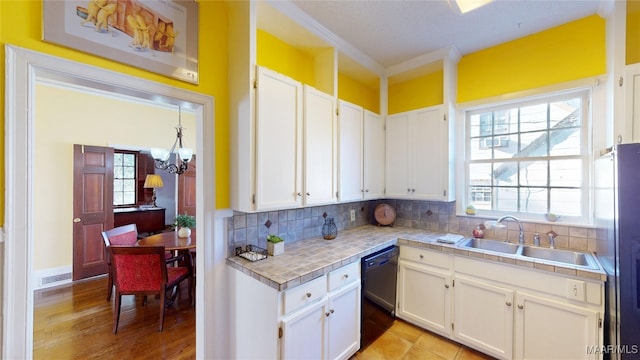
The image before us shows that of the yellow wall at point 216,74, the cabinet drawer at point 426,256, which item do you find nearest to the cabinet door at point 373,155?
the cabinet drawer at point 426,256

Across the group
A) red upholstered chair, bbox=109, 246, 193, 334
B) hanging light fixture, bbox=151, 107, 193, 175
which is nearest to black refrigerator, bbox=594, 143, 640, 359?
red upholstered chair, bbox=109, 246, 193, 334

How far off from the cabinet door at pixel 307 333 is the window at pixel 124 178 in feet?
20.1

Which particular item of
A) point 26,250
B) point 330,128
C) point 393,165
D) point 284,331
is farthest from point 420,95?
point 26,250

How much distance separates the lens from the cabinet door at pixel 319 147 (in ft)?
6.68

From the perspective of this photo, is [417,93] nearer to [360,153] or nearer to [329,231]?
[360,153]

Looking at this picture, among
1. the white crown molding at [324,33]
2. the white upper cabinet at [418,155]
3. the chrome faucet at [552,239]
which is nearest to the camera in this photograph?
the white crown molding at [324,33]

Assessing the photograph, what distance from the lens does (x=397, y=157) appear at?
2.85 m

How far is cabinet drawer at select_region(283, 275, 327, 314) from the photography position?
1.51m

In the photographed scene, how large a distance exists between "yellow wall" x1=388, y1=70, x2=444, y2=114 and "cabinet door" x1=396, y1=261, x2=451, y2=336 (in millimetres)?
1808

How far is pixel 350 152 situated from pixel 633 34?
2.22 metres

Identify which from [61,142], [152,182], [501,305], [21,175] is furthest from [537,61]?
[152,182]

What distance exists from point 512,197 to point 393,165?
1.18m

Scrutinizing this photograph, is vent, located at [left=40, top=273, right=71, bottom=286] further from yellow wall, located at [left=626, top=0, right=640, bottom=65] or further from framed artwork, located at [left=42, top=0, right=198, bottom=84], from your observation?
yellow wall, located at [left=626, top=0, right=640, bottom=65]

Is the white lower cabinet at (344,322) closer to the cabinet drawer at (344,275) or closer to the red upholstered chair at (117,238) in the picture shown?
the cabinet drawer at (344,275)
